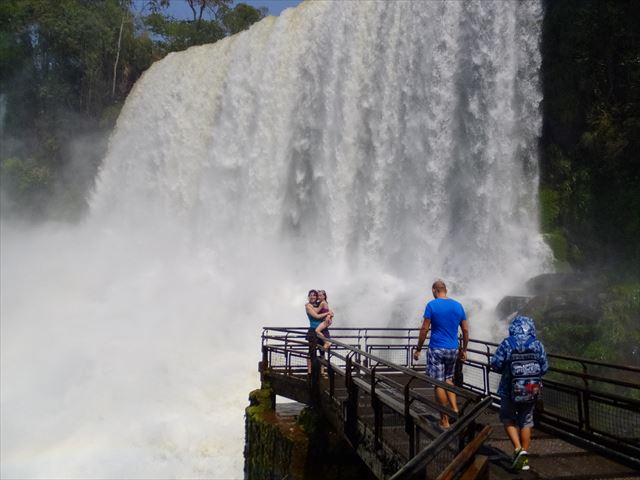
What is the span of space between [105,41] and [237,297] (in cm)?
2805

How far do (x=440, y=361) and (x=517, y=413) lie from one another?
110 cm

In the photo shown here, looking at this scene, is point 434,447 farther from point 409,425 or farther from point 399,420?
point 399,420

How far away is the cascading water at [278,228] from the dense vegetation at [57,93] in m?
14.2

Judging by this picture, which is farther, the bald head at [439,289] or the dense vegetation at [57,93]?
the dense vegetation at [57,93]

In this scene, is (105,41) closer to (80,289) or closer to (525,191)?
(80,289)

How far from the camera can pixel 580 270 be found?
1755 centimetres

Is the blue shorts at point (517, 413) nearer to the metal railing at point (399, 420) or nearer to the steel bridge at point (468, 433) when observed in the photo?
the steel bridge at point (468, 433)

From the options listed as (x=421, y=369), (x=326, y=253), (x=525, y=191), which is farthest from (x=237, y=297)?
(x=421, y=369)

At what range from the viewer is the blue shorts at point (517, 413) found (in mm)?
5074

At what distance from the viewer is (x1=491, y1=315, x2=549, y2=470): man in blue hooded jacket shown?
507 centimetres

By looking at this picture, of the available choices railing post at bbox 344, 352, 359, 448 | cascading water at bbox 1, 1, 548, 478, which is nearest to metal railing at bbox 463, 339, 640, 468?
railing post at bbox 344, 352, 359, 448

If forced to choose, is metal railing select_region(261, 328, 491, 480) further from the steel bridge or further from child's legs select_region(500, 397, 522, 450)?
child's legs select_region(500, 397, 522, 450)

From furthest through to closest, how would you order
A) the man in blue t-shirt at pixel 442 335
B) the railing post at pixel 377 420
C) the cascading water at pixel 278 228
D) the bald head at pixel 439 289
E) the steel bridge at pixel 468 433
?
the cascading water at pixel 278 228
the bald head at pixel 439 289
the man in blue t-shirt at pixel 442 335
the railing post at pixel 377 420
the steel bridge at pixel 468 433

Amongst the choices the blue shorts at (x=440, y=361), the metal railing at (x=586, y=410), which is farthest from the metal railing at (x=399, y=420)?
the metal railing at (x=586, y=410)
